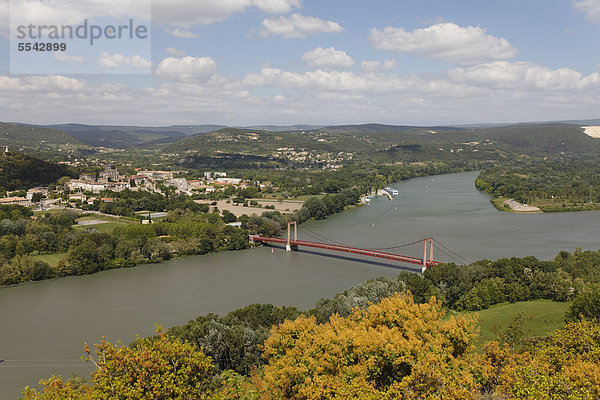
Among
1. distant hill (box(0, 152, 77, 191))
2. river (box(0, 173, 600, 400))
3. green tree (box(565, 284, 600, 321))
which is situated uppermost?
distant hill (box(0, 152, 77, 191))

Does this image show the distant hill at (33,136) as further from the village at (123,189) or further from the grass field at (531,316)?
the grass field at (531,316)

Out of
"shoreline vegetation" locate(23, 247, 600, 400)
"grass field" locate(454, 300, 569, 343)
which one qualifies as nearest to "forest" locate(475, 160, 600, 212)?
"grass field" locate(454, 300, 569, 343)

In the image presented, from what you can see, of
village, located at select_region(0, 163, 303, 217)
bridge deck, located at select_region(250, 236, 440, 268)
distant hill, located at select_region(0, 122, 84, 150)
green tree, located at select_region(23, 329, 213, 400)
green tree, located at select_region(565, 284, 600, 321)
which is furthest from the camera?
distant hill, located at select_region(0, 122, 84, 150)

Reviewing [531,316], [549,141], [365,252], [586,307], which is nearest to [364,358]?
[586,307]

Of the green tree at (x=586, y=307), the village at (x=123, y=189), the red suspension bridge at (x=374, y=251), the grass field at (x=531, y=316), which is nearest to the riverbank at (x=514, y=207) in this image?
the red suspension bridge at (x=374, y=251)

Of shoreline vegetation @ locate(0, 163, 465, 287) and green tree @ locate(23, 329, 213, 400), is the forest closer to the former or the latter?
shoreline vegetation @ locate(0, 163, 465, 287)

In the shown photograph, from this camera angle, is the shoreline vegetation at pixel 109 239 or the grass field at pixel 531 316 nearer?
the grass field at pixel 531 316
